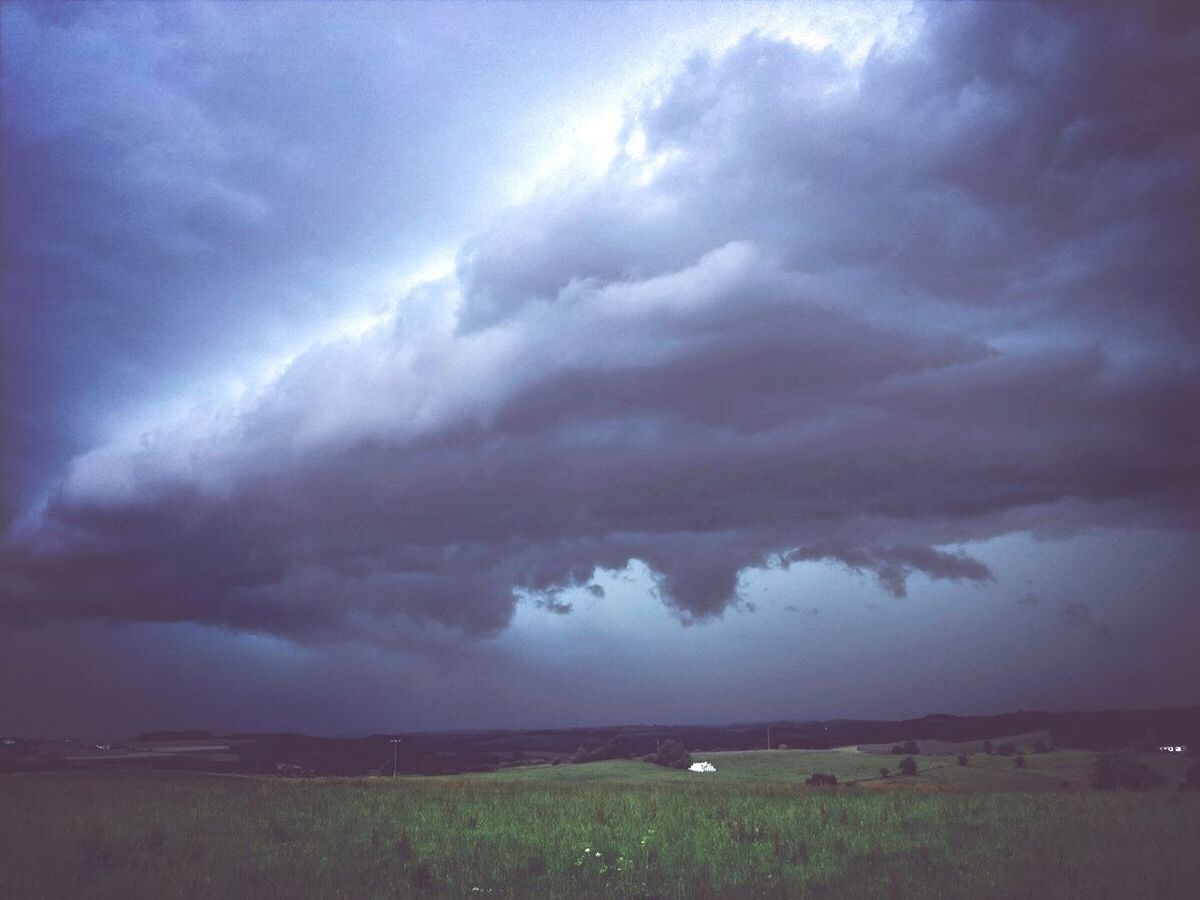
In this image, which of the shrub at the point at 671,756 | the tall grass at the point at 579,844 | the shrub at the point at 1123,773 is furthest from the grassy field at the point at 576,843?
the shrub at the point at 671,756

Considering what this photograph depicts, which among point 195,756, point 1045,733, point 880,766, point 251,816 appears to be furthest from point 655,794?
point 1045,733

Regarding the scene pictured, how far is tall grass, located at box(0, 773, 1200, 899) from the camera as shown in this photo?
15.5 m

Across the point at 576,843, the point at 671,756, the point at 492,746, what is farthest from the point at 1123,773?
the point at 492,746

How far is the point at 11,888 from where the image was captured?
1443 centimetres

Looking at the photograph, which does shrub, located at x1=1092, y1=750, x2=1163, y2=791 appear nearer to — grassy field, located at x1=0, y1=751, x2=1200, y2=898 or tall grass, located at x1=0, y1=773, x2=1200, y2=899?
grassy field, located at x1=0, y1=751, x2=1200, y2=898

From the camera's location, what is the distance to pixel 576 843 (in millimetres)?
19531

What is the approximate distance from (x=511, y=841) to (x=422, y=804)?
748 cm

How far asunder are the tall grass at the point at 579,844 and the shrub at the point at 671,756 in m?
63.9

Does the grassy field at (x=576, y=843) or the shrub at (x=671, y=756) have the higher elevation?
the grassy field at (x=576, y=843)

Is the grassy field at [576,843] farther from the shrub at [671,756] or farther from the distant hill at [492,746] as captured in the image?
the shrub at [671,756]

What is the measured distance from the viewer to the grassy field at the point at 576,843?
51.1ft

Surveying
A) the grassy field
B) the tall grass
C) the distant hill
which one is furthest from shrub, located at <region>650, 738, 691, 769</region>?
the tall grass

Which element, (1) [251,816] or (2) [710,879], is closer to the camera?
(2) [710,879]

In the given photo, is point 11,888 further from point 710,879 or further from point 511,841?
point 710,879
